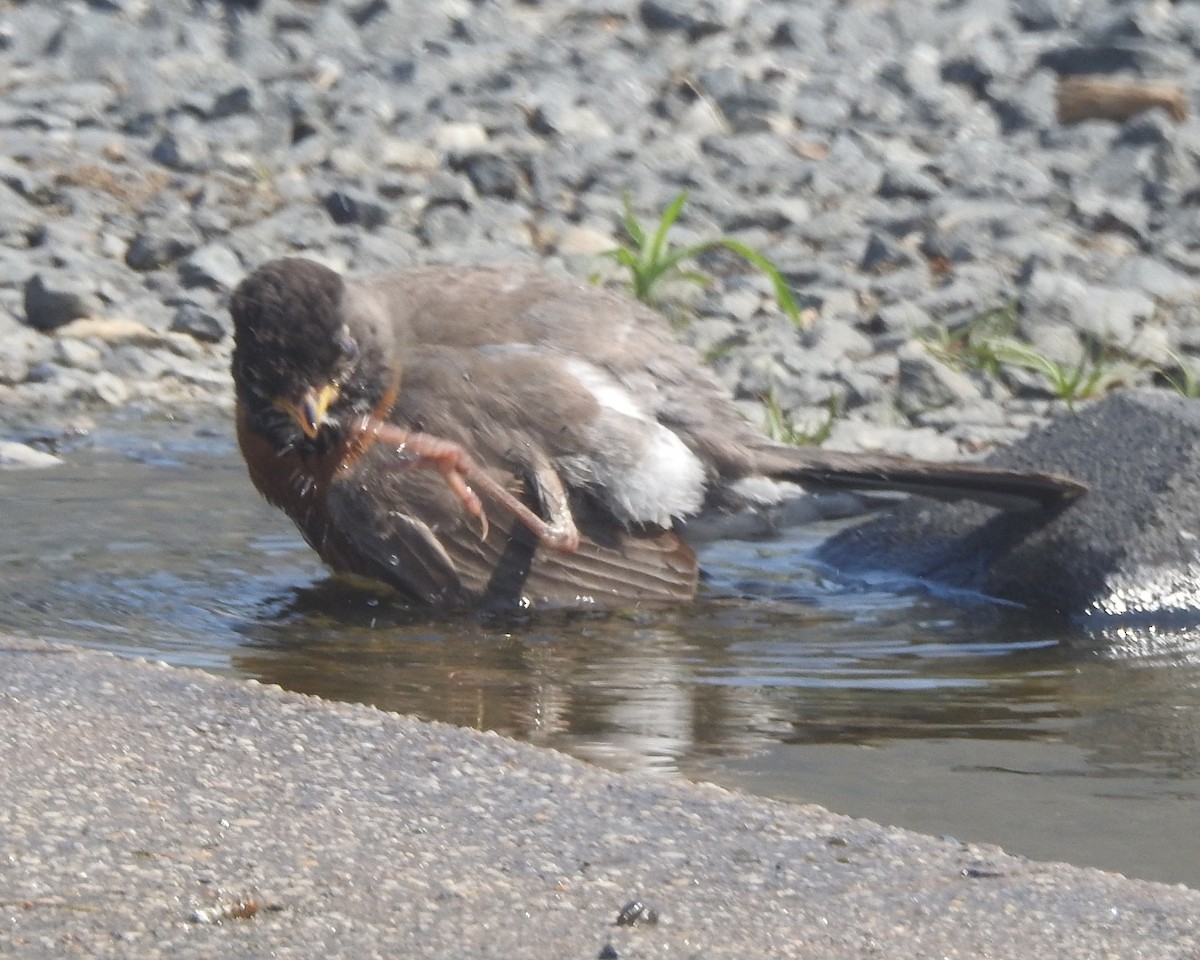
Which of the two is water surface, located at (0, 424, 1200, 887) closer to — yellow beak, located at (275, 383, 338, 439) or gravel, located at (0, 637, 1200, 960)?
gravel, located at (0, 637, 1200, 960)

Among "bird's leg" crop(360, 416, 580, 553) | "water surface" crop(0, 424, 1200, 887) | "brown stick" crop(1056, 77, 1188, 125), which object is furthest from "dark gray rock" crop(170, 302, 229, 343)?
"brown stick" crop(1056, 77, 1188, 125)

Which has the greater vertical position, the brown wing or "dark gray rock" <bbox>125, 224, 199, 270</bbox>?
the brown wing

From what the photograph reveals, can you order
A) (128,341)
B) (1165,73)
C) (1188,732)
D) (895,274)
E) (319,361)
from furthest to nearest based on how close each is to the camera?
(1165,73) → (895,274) → (128,341) → (319,361) → (1188,732)

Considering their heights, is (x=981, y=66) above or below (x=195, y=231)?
above

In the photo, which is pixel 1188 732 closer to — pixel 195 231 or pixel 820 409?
pixel 820 409

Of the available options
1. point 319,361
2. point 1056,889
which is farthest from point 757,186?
point 1056,889

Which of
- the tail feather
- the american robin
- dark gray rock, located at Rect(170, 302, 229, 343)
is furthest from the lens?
dark gray rock, located at Rect(170, 302, 229, 343)

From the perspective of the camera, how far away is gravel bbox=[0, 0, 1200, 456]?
26.8 feet

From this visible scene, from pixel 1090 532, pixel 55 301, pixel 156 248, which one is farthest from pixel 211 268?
pixel 1090 532

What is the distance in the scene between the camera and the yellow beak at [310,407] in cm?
515

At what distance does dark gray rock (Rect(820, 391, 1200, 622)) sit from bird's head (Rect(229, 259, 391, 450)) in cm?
157

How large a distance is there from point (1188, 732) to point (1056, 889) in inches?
51.3

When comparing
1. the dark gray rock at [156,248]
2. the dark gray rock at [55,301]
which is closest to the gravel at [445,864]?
the dark gray rock at [55,301]

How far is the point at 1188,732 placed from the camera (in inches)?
162
